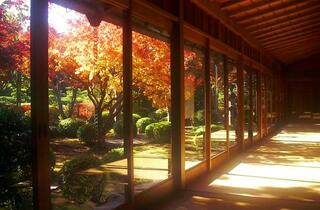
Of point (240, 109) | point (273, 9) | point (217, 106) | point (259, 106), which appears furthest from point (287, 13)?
point (217, 106)

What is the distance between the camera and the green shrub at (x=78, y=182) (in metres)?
6.30

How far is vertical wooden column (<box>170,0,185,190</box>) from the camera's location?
6215 millimetres

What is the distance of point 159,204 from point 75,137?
10445mm

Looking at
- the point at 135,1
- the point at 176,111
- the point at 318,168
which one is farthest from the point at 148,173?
the point at 135,1

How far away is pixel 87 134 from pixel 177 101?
777cm

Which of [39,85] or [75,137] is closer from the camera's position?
[39,85]

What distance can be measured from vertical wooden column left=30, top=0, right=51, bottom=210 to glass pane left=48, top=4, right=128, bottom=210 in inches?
57.1

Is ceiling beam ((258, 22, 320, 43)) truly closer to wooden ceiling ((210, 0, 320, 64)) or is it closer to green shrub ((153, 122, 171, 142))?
wooden ceiling ((210, 0, 320, 64))

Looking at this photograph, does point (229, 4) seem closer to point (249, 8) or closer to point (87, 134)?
point (249, 8)

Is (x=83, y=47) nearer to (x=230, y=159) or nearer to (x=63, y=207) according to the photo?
(x=230, y=159)

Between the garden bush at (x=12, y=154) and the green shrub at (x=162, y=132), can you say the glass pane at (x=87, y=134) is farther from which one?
the green shrub at (x=162, y=132)

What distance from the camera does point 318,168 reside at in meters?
8.48

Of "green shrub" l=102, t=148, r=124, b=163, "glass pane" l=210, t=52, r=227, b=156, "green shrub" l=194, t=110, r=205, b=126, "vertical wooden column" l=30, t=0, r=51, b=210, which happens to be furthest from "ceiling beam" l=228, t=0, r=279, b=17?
"green shrub" l=194, t=110, r=205, b=126

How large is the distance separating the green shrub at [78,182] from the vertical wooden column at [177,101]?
1.35 meters
